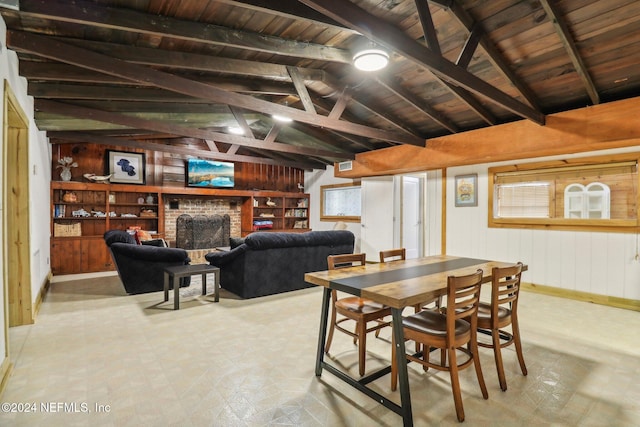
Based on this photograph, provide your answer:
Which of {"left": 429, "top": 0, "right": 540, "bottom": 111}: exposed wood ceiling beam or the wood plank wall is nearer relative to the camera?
{"left": 429, "top": 0, "right": 540, "bottom": 111}: exposed wood ceiling beam

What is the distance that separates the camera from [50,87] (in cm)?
360

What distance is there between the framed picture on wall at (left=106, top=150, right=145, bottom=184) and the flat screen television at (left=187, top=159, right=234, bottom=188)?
3.31 ft

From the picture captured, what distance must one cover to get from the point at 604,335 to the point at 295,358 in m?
3.02

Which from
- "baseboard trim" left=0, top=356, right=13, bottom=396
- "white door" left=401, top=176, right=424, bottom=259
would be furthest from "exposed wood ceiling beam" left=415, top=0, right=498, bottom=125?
"baseboard trim" left=0, top=356, right=13, bottom=396

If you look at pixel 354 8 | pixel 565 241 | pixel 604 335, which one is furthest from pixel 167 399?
pixel 565 241

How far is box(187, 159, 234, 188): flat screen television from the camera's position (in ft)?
25.5

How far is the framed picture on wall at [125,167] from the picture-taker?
269 inches

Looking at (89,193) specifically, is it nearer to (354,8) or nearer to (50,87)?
(50,87)

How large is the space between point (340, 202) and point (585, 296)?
216 inches

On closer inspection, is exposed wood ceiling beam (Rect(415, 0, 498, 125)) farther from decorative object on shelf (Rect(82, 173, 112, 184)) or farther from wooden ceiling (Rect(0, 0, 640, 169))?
decorative object on shelf (Rect(82, 173, 112, 184))

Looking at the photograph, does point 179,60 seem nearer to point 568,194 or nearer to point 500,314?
point 500,314

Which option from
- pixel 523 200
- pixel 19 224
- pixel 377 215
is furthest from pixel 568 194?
pixel 19 224

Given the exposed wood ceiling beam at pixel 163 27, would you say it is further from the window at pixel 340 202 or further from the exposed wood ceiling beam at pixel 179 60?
the window at pixel 340 202

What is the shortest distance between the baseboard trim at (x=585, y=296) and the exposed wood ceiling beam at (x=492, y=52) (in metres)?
2.56
